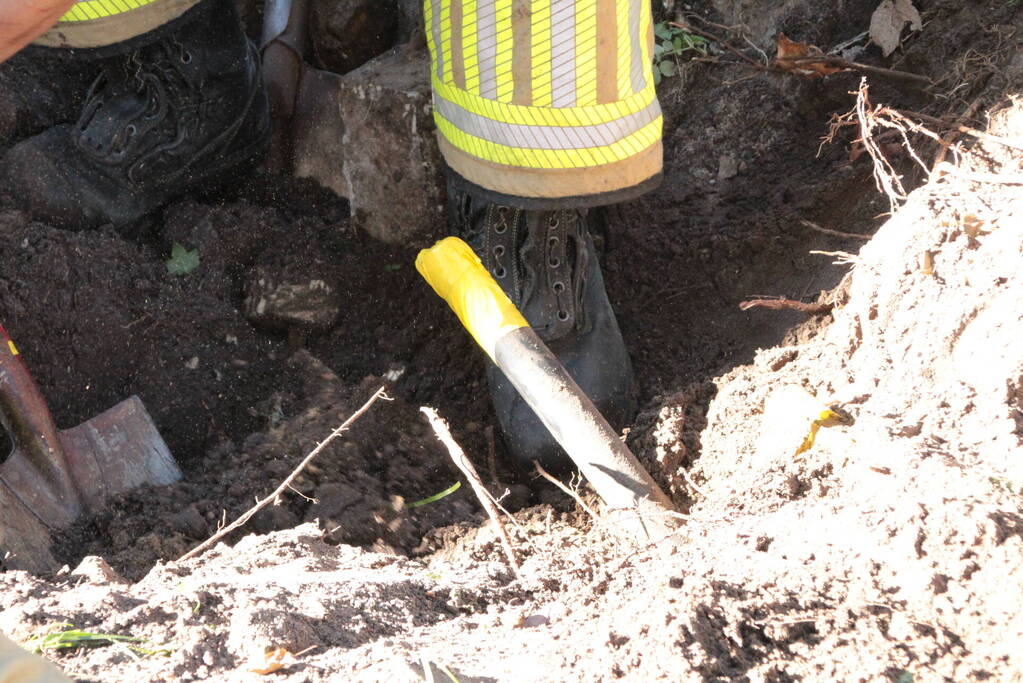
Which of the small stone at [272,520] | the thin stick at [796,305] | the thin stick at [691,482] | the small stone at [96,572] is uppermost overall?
the small stone at [96,572]

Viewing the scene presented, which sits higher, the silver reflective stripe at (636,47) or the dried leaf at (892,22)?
the silver reflective stripe at (636,47)

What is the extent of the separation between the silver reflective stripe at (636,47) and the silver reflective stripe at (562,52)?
0.43 ft

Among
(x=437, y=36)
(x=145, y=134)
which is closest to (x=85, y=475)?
(x=145, y=134)

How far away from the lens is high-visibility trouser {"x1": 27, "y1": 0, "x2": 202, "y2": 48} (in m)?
1.79

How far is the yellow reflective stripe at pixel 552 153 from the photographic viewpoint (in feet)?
5.41

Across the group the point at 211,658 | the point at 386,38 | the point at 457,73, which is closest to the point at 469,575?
the point at 211,658

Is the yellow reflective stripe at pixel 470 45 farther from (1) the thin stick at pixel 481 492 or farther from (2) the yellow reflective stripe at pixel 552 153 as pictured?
(1) the thin stick at pixel 481 492

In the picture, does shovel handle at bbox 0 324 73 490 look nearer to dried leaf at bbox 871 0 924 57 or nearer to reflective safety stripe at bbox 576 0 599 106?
reflective safety stripe at bbox 576 0 599 106

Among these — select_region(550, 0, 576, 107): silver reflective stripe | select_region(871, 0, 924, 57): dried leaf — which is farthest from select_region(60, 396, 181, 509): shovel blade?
select_region(871, 0, 924, 57): dried leaf

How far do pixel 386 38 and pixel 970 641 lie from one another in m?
2.02

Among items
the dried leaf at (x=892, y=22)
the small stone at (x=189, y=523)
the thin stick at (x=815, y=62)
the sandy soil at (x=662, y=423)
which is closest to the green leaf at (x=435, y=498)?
the sandy soil at (x=662, y=423)

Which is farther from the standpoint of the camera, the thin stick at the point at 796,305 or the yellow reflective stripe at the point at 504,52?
the thin stick at the point at 796,305

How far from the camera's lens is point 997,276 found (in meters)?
1.39

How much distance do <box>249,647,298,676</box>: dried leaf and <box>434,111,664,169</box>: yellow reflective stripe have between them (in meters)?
0.91
